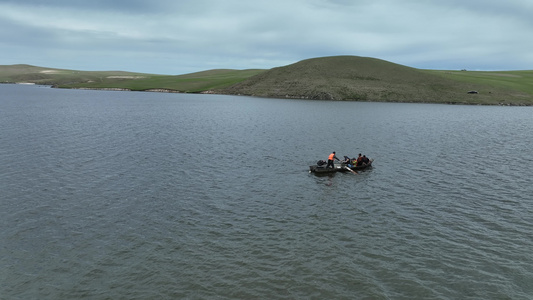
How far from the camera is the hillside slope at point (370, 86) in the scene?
161375mm

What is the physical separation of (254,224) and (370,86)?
158719mm

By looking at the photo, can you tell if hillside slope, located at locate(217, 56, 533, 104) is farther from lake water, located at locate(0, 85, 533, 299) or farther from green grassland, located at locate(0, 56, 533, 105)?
lake water, located at locate(0, 85, 533, 299)

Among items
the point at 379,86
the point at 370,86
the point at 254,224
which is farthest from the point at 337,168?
the point at 379,86

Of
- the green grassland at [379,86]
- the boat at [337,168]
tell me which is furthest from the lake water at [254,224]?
the green grassland at [379,86]

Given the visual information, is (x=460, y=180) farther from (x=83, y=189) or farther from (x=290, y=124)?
(x=290, y=124)

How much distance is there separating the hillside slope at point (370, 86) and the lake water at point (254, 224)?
383ft

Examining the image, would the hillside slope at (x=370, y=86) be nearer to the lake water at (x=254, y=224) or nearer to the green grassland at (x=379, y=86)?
the green grassland at (x=379, y=86)

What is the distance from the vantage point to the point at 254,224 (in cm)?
2523

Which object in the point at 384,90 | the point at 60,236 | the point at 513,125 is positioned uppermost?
the point at 384,90

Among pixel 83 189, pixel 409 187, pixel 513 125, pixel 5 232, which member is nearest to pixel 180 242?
pixel 5 232

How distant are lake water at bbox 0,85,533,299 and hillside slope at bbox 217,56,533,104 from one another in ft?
383

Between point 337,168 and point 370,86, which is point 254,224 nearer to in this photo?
point 337,168

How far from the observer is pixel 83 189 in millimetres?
31328

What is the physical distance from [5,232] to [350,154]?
136 ft
